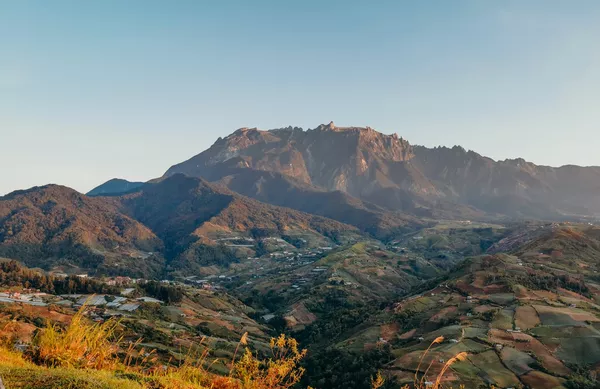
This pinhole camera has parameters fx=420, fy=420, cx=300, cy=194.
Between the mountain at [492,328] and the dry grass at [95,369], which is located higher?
the dry grass at [95,369]

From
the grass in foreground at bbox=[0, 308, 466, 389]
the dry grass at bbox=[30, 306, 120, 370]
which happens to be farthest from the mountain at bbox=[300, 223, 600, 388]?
the dry grass at bbox=[30, 306, 120, 370]

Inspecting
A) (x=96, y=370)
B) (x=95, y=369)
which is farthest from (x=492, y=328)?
(x=96, y=370)

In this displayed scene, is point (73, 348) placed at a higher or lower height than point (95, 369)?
higher

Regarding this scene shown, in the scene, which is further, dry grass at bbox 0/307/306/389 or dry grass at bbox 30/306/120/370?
dry grass at bbox 30/306/120/370

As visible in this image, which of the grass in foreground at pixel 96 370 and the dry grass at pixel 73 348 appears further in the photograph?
the dry grass at pixel 73 348

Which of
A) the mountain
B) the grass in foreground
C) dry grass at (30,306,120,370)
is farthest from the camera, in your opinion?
the mountain

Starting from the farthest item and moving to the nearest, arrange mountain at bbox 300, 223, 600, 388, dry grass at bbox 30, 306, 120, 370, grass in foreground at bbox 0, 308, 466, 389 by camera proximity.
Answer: mountain at bbox 300, 223, 600, 388 < dry grass at bbox 30, 306, 120, 370 < grass in foreground at bbox 0, 308, 466, 389

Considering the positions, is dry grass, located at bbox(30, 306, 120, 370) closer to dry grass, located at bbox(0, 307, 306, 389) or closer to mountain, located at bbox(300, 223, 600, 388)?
dry grass, located at bbox(0, 307, 306, 389)

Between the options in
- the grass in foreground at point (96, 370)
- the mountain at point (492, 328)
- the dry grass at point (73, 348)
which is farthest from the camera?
the mountain at point (492, 328)

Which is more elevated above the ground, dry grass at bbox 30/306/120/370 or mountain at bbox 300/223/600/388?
dry grass at bbox 30/306/120/370

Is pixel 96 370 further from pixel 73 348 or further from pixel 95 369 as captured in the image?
pixel 73 348

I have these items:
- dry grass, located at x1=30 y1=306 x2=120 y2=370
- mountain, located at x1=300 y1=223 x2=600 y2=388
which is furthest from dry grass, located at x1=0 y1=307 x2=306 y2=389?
mountain, located at x1=300 y1=223 x2=600 y2=388

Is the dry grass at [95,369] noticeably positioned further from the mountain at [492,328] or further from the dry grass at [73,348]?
the mountain at [492,328]

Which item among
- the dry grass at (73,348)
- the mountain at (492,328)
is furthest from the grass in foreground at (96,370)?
the mountain at (492,328)
